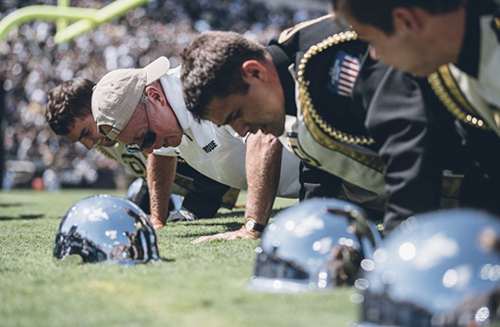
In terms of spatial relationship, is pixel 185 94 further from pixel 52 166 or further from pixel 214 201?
pixel 52 166

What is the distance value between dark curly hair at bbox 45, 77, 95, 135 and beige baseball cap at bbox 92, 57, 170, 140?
83 centimetres

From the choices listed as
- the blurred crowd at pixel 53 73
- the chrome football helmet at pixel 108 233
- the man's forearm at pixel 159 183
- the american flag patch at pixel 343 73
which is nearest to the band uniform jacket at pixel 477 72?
the american flag patch at pixel 343 73

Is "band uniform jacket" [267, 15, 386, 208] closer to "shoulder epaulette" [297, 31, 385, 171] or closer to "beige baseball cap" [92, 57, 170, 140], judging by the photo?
"shoulder epaulette" [297, 31, 385, 171]

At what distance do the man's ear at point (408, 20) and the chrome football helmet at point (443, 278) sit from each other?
530mm

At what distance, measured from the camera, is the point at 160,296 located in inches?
65.7

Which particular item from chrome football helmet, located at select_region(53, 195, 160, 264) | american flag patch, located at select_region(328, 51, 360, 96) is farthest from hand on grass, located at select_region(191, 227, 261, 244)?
american flag patch, located at select_region(328, 51, 360, 96)

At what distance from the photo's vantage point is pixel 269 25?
20203 mm

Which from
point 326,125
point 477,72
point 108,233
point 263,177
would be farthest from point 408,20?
point 263,177

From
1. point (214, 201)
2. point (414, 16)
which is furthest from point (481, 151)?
point (214, 201)

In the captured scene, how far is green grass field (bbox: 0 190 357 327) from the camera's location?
143 centimetres

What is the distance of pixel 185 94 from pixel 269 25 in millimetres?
18363

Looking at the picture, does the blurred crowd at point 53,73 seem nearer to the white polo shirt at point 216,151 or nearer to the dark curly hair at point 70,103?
the dark curly hair at point 70,103

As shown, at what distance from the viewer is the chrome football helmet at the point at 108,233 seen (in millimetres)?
2129

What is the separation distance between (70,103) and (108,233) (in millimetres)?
2152
